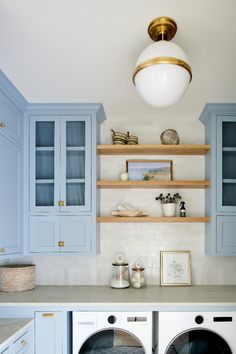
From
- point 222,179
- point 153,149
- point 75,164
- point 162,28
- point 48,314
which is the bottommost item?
point 48,314

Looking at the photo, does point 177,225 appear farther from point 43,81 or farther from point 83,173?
point 43,81

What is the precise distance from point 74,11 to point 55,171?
1.60 metres

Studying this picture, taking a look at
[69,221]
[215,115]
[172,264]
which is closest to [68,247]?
[69,221]

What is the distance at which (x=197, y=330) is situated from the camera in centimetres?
267

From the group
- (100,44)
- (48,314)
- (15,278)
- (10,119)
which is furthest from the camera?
(15,278)

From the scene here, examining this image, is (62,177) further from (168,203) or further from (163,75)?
(163,75)

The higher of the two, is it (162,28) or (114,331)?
(162,28)

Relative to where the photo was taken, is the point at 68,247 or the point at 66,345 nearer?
the point at 66,345

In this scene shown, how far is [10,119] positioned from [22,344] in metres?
1.61

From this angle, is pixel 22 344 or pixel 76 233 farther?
pixel 76 233

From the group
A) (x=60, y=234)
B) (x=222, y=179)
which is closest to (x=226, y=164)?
(x=222, y=179)

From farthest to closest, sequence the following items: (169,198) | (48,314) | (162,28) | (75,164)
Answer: (169,198) → (75,164) → (48,314) → (162,28)

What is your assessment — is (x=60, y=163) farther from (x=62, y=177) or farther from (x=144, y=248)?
(x=144, y=248)

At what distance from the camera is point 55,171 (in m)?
3.07
